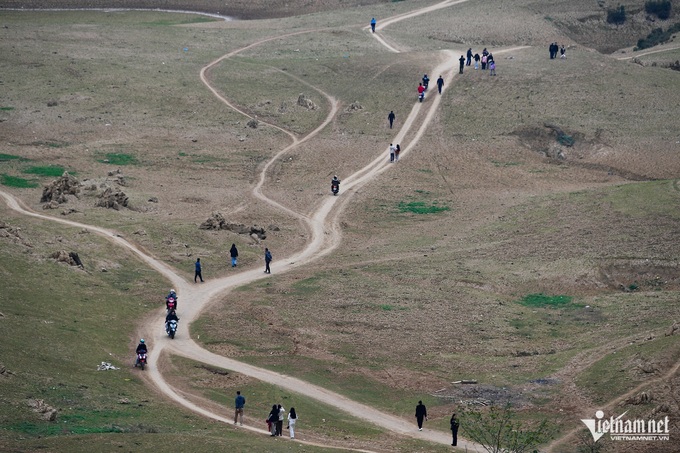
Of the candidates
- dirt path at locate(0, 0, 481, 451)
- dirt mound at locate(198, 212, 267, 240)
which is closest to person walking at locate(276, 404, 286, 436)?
dirt path at locate(0, 0, 481, 451)

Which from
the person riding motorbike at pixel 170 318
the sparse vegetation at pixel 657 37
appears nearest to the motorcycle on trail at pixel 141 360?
the person riding motorbike at pixel 170 318

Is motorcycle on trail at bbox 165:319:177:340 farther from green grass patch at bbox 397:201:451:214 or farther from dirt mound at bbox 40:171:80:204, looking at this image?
green grass patch at bbox 397:201:451:214

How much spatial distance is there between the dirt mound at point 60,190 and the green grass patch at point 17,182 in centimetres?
305

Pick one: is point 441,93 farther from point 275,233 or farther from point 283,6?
point 283,6

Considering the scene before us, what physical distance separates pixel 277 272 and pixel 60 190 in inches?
642

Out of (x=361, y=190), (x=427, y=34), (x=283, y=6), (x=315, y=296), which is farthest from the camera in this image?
(x=283, y=6)

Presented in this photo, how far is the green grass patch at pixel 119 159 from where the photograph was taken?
80.6m

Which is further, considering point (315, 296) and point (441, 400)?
point (315, 296)

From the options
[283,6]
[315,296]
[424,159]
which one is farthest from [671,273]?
[283,6]

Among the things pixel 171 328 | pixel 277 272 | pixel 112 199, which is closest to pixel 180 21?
pixel 112 199

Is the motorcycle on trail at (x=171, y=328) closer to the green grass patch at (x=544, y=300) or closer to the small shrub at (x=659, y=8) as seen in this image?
the green grass patch at (x=544, y=300)

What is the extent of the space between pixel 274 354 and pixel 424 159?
37742mm

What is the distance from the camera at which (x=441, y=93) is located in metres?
96.1

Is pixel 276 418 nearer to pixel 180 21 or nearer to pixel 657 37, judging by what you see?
pixel 657 37
